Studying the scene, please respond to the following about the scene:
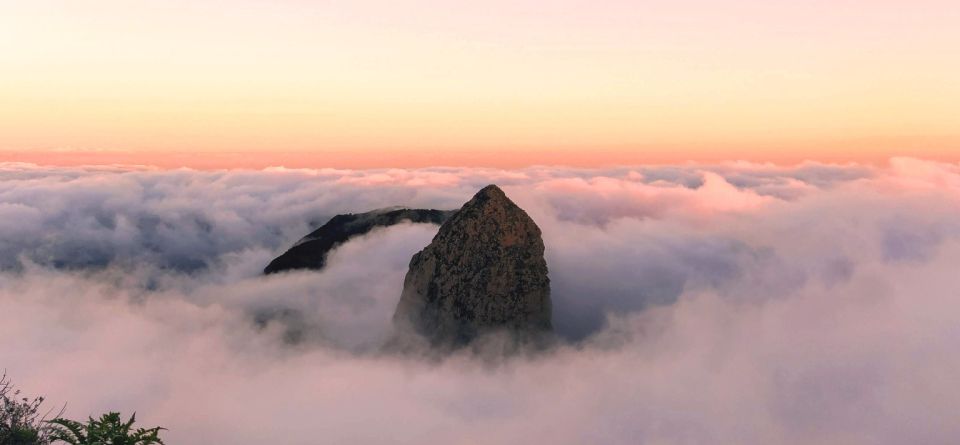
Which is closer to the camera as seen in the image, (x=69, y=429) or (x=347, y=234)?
(x=69, y=429)

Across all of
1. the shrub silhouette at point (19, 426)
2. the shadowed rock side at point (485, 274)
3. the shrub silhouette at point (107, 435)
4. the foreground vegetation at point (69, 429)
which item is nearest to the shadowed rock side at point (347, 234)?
the shadowed rock side at point (485, 274)

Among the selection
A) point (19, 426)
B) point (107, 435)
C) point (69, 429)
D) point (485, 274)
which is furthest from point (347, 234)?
point (107, 435)

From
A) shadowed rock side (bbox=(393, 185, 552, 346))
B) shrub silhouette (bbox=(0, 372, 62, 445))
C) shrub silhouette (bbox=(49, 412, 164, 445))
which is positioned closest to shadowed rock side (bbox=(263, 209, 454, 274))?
shadowed rock side (bbox=(393, 185, 552, 346))

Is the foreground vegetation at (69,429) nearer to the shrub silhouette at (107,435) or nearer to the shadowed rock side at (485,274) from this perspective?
the shrub silhouette at (107,435)

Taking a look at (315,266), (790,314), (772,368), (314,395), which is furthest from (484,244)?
(315,266)

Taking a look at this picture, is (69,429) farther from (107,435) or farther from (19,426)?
(19,426)

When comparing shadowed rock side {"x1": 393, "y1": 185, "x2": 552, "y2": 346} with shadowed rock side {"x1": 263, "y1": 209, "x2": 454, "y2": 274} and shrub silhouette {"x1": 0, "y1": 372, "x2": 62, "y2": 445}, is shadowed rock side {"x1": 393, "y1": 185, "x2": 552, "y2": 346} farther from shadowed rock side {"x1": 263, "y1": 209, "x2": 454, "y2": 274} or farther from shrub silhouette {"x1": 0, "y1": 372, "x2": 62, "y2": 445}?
shadowed rock side {"x1": 263, "y1": 209, "x2": 454, "y2": 274}
